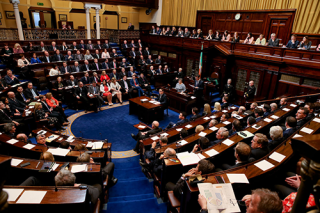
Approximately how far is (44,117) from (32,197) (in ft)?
15.4

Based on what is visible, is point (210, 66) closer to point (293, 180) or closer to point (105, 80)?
point (105, 80)

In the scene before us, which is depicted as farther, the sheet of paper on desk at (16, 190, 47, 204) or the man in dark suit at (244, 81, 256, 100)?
the man in dark suit at (244, 81, 256, 100)

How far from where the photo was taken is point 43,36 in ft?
39.4

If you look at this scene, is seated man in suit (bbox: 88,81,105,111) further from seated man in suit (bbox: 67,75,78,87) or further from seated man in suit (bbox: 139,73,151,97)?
seated man in suit (bbox: 139,73,151,97)

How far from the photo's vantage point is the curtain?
8.64m

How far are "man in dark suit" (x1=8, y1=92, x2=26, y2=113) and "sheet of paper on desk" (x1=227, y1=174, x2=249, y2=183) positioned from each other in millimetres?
6747

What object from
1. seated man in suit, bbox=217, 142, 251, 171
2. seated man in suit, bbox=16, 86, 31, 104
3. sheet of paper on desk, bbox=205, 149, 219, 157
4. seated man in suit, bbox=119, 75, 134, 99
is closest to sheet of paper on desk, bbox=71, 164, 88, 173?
sheet of paper on desk, bbox=205, 149, 219, 157

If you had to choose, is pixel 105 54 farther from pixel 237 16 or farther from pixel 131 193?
pixel 131 193

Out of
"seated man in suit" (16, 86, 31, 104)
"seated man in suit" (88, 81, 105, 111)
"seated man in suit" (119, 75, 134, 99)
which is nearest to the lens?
"seated man in suit" (16, 86, 31, 104)

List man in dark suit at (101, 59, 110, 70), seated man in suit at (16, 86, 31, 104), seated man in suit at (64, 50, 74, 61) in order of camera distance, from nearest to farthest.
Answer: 1. seated man in suit at (16, 86, 31, 104)
2. seated man in suit at (64, 50, 74, 61)
3. man in dark suit at (101, 59, 110, 70)

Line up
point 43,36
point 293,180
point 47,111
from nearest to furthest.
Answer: point 293,180, point 47,111, point 43,36

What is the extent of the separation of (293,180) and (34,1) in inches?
716

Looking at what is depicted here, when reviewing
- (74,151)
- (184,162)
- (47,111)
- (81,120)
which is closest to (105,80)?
(81,120)

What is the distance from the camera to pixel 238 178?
2646 mm
